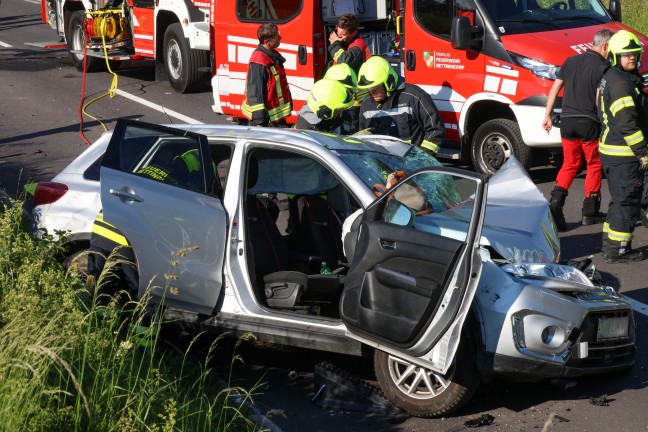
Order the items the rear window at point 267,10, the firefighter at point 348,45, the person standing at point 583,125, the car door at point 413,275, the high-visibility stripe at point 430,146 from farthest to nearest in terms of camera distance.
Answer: the rear window at point 267,10 → the firefighter at point 348,45 → the person standing at point 583,125 → the high-visibility stripe at point 430,146 → the car door at point 413,275

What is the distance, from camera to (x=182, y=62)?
15.1 metres

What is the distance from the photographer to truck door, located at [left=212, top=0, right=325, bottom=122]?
11.1m

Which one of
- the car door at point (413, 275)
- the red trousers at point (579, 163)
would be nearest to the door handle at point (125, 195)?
the car door at point (413, 275)

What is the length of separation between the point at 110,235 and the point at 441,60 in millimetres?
5330

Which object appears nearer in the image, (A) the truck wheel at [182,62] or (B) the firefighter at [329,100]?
(B) the firefighter at [329,100]

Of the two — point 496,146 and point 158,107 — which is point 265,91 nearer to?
point 496,146

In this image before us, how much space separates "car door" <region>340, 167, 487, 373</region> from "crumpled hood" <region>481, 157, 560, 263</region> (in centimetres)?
38

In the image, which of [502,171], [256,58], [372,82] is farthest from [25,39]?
[502,171]

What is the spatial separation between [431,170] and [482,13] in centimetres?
533

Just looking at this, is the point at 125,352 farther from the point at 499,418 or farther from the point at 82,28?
the point at 82,28

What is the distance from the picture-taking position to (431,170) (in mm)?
5055

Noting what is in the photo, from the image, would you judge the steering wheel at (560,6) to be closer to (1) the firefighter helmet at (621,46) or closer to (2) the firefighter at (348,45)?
(2) the firefighter at (348,45)

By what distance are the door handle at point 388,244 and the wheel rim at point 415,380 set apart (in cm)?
58

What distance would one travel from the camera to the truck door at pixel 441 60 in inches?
397
